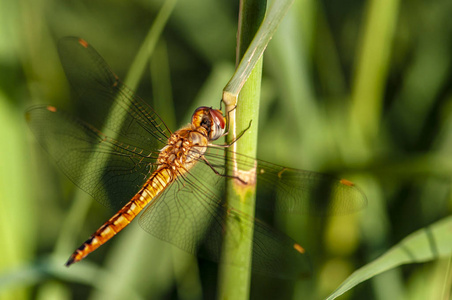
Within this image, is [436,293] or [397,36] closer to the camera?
[436,293]

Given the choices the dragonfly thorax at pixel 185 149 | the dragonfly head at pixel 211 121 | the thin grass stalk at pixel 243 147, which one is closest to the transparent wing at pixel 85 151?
the dragonfly thorax at pixel 185 149

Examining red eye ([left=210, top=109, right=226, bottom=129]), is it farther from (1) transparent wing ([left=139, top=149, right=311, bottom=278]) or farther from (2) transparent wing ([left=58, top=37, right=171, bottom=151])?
(2) transparent wing ([left=58, top=37, right=171, bottom=151])

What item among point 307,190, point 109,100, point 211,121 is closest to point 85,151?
point 109,100

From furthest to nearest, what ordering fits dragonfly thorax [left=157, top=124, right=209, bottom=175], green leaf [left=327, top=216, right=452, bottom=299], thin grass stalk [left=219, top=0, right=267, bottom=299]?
1. dragonfly thorax [left=157, top=124, right=209, bottom=175]
2. green leaf [left=327, top=216, right=452, bottom=299]
3. thin grass stalk [left=219, top=0, right=267, bottom=299]

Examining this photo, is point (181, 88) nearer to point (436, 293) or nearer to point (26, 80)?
point (26, 80)

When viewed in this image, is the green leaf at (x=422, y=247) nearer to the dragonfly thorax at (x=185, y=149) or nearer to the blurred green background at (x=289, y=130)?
the blurred green background at (x=289, y=130)

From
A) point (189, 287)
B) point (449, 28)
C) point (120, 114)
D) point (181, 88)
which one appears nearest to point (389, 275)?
point (189, 287)

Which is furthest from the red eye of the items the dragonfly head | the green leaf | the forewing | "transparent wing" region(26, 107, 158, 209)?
the green leaf

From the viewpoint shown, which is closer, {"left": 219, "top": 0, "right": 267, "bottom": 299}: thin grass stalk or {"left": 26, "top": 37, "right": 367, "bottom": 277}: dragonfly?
{"left": 219, "top": 0, "right": 267, "bottom": 299}: thin grass stalk
